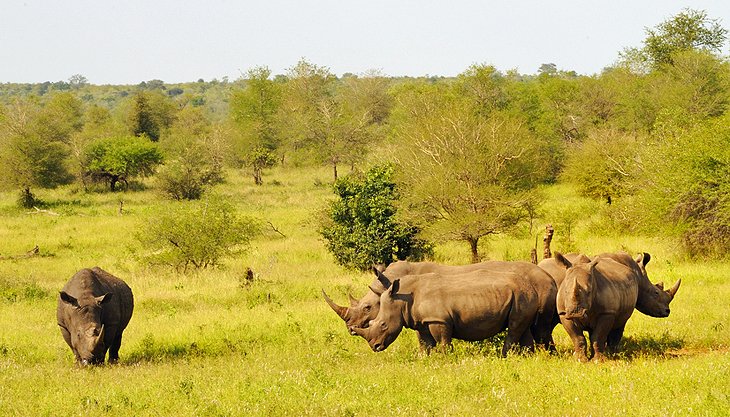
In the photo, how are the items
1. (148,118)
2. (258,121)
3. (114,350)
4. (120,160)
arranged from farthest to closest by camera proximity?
(148,118), (258,121), (120,160), (114,350)

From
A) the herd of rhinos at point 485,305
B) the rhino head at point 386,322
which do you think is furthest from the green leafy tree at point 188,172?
the rhino head at point 386,322

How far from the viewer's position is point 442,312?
1297cm

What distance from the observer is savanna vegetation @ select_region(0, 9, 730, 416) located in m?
11.0

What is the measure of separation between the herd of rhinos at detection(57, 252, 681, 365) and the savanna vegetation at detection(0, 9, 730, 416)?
52 cm

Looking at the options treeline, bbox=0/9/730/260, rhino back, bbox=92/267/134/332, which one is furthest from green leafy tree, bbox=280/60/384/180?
rhino back, bbox=92/267/134/332

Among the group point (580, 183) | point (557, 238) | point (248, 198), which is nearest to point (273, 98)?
point (248, 198)

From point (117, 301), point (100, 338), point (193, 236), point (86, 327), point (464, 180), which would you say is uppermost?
point (464, 180)

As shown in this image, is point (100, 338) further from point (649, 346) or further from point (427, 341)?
point (649, 346)

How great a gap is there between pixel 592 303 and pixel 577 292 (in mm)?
467

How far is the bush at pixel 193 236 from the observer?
28.4 meters

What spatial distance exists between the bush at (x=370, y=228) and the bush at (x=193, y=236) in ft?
12.6

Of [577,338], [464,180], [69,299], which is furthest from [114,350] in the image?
[464,180]

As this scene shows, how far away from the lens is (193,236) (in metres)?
28.3

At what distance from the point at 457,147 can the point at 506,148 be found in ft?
6.53
